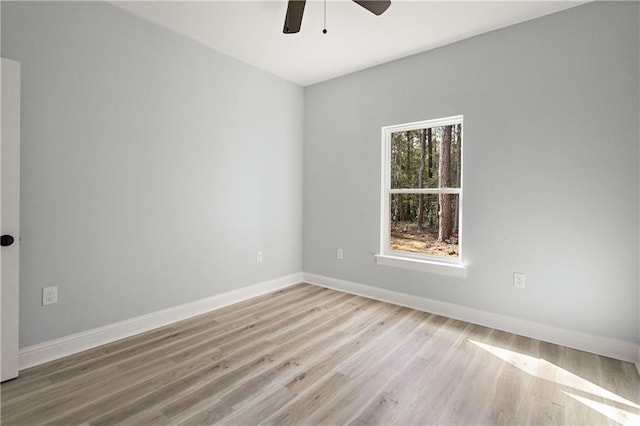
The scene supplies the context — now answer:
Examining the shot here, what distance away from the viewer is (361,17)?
8.82 ft

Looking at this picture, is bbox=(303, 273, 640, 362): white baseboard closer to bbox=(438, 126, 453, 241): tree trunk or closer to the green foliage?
bbox=(438, 126, 453, 241): tree trunk

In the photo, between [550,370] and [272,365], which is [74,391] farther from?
[550,370]

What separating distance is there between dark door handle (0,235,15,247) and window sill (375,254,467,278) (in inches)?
123

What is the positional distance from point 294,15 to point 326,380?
2.56 m

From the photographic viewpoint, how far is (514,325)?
279cm

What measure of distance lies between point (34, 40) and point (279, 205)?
2620 millimetres

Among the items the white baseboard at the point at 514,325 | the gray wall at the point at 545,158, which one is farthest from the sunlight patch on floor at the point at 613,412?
the gray wall at the point at 545,158

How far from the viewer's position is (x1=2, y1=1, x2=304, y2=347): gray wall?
7.27ft

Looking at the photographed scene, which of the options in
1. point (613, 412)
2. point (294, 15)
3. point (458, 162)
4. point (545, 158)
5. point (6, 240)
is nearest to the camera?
point (613, 412)

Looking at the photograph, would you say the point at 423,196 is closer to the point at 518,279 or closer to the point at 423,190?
the point at 423,190

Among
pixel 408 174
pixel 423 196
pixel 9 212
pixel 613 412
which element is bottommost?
pixel 613 412

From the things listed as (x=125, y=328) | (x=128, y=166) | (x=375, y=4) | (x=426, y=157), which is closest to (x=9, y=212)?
(x=128, y=166)

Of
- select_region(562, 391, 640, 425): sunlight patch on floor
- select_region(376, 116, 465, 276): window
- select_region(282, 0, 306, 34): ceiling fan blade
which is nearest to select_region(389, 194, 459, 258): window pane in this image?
select_region(376, 116, 465, 276): window

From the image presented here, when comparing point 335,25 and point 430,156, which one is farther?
point 430,156
